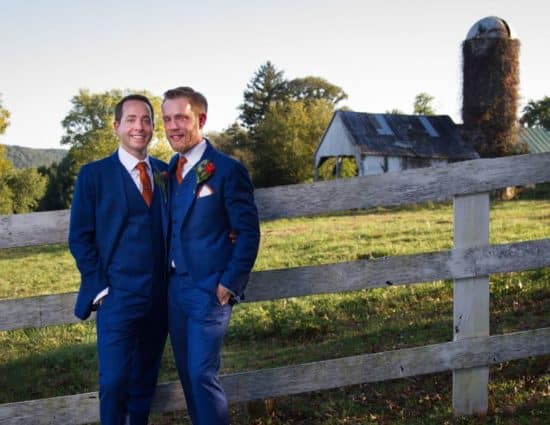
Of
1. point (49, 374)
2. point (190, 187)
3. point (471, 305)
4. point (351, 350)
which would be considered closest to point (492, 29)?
point (351, 350)

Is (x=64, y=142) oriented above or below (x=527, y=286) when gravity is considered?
above

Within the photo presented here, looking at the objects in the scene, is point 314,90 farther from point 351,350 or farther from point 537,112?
point 351,350

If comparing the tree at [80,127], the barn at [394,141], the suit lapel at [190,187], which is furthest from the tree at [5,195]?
the suit lapel at [190,187]

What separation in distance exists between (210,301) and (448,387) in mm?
2195

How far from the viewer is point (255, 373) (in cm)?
365

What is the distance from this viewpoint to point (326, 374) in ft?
12.3

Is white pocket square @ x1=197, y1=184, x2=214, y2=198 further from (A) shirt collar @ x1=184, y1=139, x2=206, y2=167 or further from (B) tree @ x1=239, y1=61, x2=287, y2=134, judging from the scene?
(B) tree @ x1=239, y1=61, x2=287, y2=134

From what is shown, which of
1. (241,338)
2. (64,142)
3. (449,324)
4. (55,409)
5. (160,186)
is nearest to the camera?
(160,186)

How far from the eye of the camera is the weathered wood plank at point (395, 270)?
11.7ft

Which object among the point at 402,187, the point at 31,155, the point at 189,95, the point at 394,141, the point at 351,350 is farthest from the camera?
the point at 31,155

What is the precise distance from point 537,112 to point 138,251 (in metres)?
69.1

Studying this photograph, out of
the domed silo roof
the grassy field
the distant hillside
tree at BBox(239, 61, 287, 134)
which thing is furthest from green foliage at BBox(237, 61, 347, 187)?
the distant hillside

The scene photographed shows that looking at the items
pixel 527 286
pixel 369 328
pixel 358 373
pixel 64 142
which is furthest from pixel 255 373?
pixel 64 142

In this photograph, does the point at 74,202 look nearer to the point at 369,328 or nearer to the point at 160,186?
the point at 160,186
